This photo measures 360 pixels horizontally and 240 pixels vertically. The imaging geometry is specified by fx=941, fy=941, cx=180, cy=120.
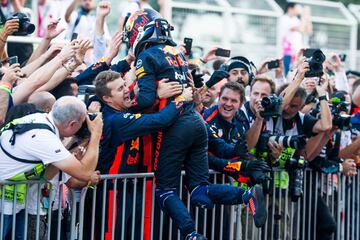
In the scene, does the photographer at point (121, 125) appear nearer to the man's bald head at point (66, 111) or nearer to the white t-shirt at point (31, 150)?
the man's bald head at point (66, 111)

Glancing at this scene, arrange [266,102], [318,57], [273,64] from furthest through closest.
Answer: [273,64] → [318,57] → [266,102]

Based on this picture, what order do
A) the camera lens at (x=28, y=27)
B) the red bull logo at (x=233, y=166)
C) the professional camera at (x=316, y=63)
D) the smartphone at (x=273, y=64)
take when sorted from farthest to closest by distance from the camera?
1. the smartphone at (x=273, y=64)
2. the professional camera at (x=316, y=63)
3. the red bull logo at (x=233, y=166)
4. the camera lens at (x=28, y=27)

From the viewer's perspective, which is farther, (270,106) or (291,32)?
(291,32)

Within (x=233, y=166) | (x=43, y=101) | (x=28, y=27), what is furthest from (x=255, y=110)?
(x=28, y=27)

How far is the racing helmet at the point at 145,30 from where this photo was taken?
817 cm

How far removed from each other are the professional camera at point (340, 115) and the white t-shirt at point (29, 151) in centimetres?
384

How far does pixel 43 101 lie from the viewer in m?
8.19

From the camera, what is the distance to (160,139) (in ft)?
26.7

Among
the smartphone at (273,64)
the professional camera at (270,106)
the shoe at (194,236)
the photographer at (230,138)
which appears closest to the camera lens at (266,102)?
the professional camera at (270,106)

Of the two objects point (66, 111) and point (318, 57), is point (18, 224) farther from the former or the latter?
point (318, 57)

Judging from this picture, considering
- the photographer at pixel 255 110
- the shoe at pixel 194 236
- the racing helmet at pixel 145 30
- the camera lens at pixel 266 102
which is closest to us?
the shoe at pixel 194 236

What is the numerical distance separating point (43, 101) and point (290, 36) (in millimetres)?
8045

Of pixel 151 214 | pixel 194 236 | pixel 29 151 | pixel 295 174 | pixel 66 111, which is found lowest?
pixel 194 236

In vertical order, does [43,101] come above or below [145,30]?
below
